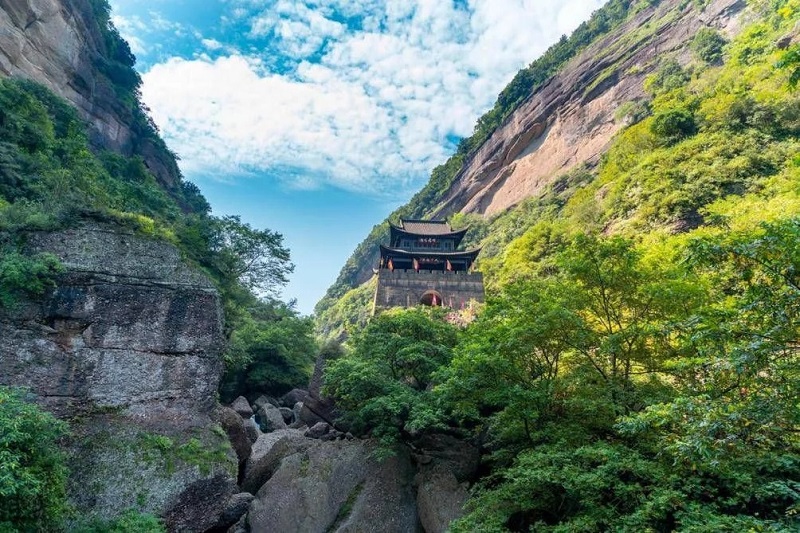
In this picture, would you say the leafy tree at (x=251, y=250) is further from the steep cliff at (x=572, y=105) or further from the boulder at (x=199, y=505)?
the steep cliff at (x=572, y=105)

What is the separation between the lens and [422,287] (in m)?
31.5

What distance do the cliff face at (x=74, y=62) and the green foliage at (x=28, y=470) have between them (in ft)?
89.2

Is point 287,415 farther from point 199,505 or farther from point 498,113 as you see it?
point 498,113

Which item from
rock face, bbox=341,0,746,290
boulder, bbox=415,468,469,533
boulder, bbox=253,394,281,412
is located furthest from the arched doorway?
rock face, bbox=341,0,746,290

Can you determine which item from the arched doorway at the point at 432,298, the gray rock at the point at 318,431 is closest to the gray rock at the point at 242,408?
the gray rock at the point at 318,431

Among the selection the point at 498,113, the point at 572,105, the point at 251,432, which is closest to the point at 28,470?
the point at 251,432

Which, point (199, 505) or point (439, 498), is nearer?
point (199, 505)

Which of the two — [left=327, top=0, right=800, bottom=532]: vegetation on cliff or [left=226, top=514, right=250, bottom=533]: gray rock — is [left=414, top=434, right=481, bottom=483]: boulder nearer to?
[left=327, top=0, right=800, bottom=532]: vegetation on cliff

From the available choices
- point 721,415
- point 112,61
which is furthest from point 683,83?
point 112,61

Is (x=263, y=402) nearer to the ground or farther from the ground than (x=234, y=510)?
farther from the ground

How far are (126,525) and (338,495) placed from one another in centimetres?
457

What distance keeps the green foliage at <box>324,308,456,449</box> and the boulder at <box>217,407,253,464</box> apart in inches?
104

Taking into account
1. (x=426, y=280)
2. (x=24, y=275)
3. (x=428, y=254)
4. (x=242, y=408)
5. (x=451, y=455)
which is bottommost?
(x=451, y=455)

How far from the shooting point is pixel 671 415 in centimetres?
443
